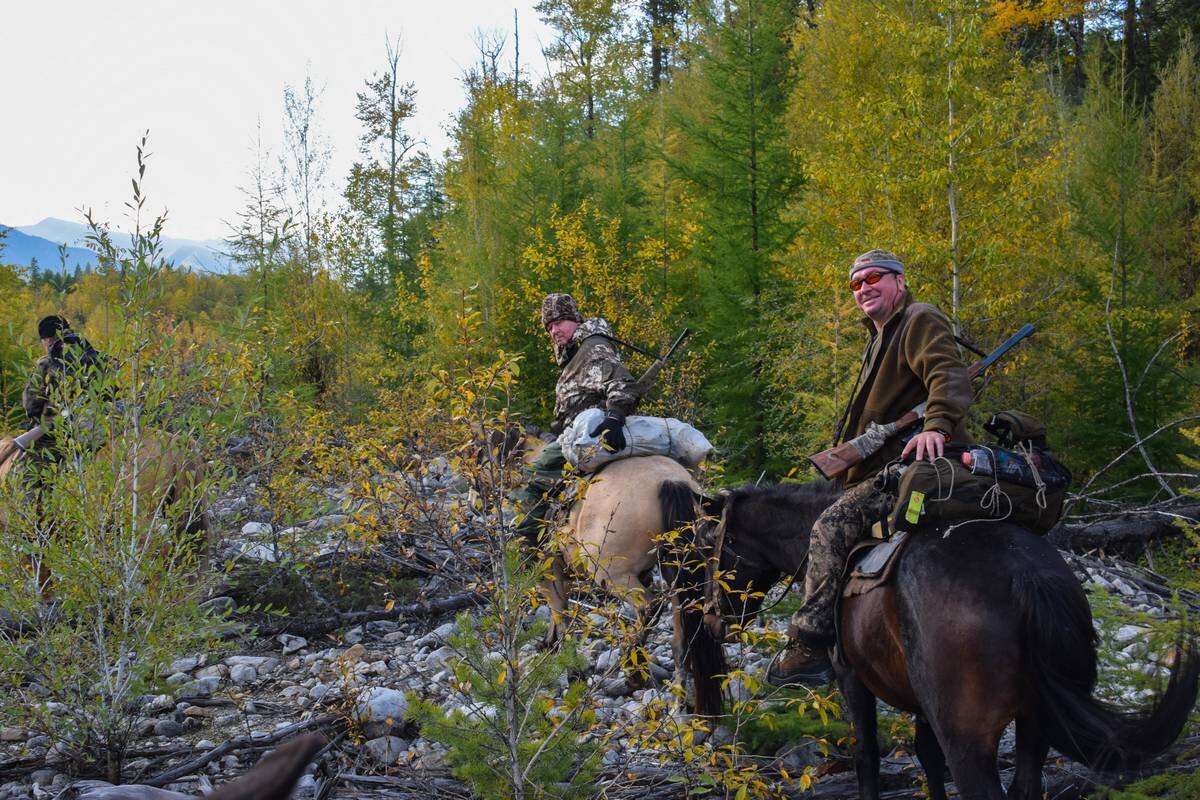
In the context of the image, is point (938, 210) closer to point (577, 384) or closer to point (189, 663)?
point (577, 384)

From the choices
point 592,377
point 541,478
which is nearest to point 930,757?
point 541,478

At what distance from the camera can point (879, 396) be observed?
4.37m

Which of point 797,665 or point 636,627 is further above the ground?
point 636,627

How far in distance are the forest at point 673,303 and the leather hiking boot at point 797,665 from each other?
23 cm

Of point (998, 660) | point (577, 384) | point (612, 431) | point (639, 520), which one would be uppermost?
point (577, 384)

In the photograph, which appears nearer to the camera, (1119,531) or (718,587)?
(718,587)

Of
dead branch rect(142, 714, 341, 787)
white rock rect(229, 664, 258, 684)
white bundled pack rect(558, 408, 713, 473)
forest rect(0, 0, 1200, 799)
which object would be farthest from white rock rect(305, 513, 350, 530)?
dead branch rect(142, 714, 341, 787)

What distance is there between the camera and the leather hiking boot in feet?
15.1

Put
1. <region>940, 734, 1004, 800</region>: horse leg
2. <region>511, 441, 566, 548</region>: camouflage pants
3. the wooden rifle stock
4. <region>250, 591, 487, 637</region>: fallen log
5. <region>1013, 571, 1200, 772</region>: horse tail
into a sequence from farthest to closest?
1. <region>250, 591, 487, 637</region>: fallen log
2. <region>511, 441, 566, 548</region>: camouflage pants
3. the wooden rifle stock
4. <region>940, 734, 1004, 800</region>: horse leg
5. <region>1013, 571, 1200, 772</region>: horse tail

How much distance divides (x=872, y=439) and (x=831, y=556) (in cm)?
60

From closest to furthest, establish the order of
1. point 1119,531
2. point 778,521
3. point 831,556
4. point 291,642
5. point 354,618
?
point 831,556
point 778,521
point 291,642
point 354,618
point 1119,531

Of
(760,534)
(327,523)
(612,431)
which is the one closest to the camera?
(760,534)

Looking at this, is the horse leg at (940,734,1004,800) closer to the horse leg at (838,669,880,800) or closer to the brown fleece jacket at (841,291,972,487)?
the horse leg at (838,669,880,800)

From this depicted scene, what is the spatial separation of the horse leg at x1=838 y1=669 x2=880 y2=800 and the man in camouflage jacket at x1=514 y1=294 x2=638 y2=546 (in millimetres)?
2574
